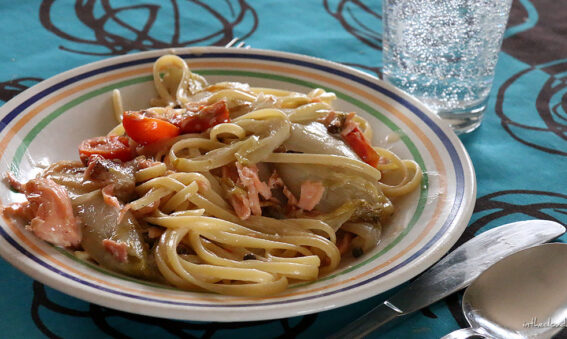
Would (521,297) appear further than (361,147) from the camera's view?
No

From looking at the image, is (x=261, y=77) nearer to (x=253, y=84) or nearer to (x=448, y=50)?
(x=253, y=84)

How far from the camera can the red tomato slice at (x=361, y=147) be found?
265cm

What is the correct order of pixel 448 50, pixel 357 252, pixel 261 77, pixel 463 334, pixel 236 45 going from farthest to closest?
1. pixel 236 45
2. pixel 261 77
3. pixel 448 50
4. pixel 357 252
5. pixel 463 334

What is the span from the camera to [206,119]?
2.66 meters

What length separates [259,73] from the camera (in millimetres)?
3256

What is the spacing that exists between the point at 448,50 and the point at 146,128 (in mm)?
1442

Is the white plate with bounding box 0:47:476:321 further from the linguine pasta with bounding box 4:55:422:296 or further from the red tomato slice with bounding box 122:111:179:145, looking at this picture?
the red tomato slice with bounding box 122:111:179:145

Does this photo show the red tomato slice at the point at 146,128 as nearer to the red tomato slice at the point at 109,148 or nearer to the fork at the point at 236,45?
the red tomato slice at the point at 109,148

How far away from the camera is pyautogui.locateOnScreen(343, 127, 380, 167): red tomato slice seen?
2.65m

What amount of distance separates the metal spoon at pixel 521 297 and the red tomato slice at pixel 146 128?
1299mm

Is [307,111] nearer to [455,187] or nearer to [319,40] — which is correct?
[455,187]

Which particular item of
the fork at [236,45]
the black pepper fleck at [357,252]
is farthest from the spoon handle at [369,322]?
the fork at [236,45]

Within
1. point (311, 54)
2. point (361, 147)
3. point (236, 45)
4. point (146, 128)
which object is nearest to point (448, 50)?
point (361, 147)

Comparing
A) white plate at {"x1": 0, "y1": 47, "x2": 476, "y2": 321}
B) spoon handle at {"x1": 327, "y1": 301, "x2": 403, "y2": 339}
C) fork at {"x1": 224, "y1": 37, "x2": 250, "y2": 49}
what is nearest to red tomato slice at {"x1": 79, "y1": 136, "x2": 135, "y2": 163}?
white plate at {"x1": 0, "y1": 47, "x2": 476, "y2": 321}
